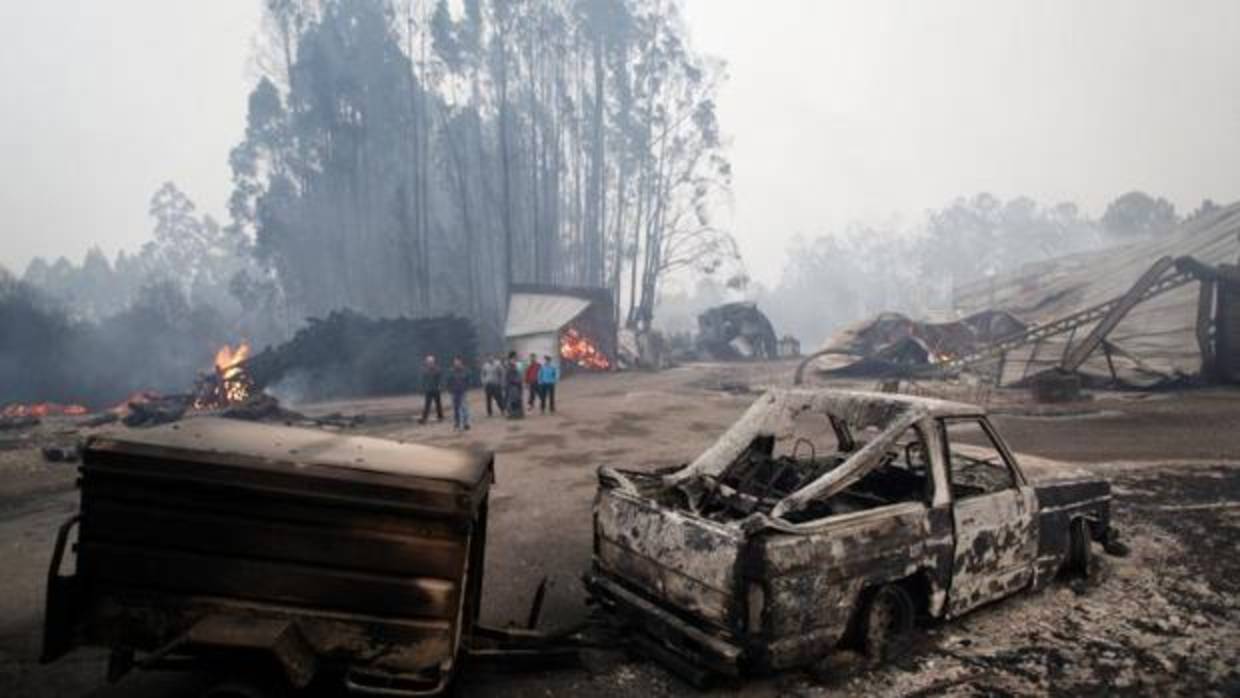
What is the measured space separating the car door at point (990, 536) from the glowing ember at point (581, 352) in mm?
23925

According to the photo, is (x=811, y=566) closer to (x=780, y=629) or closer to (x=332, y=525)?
(x=780, y=629)

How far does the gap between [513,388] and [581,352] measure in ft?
48.3

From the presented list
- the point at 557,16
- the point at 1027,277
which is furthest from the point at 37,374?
the point at 1027,277

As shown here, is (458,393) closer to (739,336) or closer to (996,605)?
(996,605)

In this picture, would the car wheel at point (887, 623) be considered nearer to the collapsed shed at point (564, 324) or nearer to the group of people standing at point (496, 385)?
the group of people standing at point (496, 385)

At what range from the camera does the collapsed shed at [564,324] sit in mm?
28469

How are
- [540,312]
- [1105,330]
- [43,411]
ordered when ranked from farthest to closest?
1. [540,312]
2. [43,411]
3. [1105,330]

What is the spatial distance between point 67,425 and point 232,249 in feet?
228

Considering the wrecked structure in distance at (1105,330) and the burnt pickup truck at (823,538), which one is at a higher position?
the wrecked structure in distance at (1105,330)

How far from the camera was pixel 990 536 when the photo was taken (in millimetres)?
4555

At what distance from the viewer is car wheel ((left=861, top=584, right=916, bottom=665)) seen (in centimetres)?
400

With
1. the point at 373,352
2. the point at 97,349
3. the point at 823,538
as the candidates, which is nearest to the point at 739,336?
the point at 373,352

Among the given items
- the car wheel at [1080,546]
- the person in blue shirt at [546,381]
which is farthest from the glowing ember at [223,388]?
the car wheel at [1080,546]

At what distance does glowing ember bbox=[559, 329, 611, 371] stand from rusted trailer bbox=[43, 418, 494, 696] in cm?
2514
